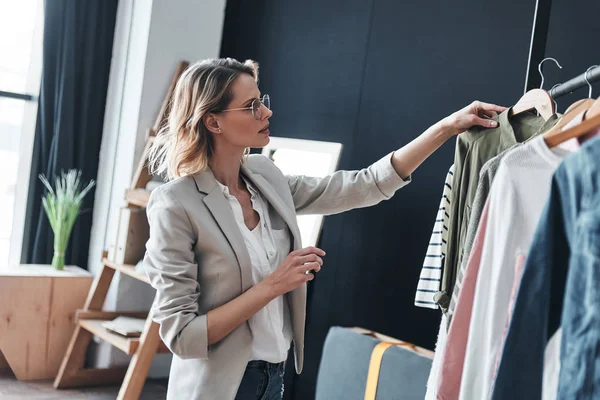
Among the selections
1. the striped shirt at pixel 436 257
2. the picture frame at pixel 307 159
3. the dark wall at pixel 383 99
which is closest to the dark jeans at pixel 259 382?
the striped shirt at pixel 436 257

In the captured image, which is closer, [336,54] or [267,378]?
[267,378]

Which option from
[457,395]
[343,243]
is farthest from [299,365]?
[343,243]

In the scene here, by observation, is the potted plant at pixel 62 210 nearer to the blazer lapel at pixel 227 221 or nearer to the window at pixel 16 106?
the window at pixel 16 106

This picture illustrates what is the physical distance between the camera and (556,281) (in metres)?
1.03

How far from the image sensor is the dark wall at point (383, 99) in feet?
9.37

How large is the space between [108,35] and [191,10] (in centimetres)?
64

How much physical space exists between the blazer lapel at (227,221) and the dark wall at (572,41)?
1.32 meters

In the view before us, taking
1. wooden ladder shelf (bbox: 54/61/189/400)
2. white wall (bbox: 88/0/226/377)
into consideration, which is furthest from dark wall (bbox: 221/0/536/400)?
wooden ladder shelf (bbox: 54/61/189/400)

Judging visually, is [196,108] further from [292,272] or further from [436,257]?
[436,257]

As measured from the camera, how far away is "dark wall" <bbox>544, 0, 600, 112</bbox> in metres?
2.45

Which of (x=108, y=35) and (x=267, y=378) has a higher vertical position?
(x=108, y=35)

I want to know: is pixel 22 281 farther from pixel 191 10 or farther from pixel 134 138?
pixel 191 10

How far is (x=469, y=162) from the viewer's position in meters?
1.76

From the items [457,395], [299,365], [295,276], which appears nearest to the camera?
[457,395]
